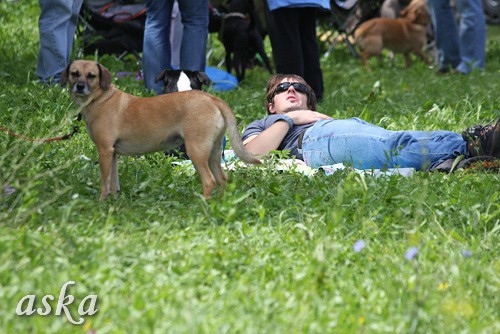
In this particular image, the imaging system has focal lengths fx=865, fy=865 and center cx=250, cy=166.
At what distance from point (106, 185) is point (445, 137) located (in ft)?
7.65

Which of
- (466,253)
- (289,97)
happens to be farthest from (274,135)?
(466,253)

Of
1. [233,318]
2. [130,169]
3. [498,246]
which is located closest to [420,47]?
[130,169]

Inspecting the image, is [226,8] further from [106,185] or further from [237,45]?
[106,185]

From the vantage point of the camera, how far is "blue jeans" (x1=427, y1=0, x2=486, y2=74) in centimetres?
1023

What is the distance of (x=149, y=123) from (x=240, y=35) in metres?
5.72

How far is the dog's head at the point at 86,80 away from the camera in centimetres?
451

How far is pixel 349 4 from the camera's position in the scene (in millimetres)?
11578

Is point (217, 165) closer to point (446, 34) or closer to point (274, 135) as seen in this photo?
point (274, 135)

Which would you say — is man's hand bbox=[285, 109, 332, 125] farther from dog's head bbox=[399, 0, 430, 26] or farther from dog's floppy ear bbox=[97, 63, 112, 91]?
dog's head bbox=[399, 0, 430, 26]

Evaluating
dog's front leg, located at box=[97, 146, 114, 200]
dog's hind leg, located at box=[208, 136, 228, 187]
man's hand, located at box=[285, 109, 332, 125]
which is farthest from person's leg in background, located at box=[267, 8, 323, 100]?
dog's front leg, located at box=[97, 146, 114, 200]

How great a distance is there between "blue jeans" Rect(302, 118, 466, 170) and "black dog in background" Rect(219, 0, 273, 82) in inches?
168

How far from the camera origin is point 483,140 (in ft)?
17.5

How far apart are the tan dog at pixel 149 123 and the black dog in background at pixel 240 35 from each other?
5267mm

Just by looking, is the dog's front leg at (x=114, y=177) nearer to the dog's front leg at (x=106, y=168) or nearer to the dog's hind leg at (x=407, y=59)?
the dog's front leg at (x=106, y=168)
